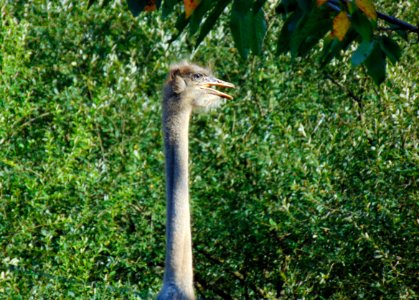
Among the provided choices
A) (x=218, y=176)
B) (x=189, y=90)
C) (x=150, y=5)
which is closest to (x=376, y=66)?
(x=150, y=5)

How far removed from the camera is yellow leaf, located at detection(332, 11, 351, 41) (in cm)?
335

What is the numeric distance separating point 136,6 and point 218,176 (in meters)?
5.91

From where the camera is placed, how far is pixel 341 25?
11.0 ft

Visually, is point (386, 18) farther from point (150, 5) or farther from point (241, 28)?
point (150, 5)

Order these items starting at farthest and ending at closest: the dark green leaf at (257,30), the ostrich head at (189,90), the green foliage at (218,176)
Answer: the green foliage at (218,176)
the ostrich head at (189,90)
the dark green leaf at (257,30)

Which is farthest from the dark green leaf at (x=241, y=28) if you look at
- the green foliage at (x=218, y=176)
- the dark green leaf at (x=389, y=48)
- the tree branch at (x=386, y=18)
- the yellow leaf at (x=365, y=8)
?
the green foliage at (x=218, y=176)

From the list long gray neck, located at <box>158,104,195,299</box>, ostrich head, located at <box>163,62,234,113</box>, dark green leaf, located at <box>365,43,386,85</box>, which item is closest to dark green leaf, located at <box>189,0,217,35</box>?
dark green leaf, located at <box>365,43,386,85</box>

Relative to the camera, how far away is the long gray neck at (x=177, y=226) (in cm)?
498

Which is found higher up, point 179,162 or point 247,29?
point 179,162

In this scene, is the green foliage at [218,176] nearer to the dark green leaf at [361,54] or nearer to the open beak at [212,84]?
the open beak at [212,84]

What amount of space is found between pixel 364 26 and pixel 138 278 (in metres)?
6.11

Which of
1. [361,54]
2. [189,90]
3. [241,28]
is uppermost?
[189,90]

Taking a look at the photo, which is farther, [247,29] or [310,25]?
[247,29]

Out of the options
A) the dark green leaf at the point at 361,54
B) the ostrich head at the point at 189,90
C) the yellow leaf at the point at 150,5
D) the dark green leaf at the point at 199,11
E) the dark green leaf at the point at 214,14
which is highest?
the ostrich head at the point at 189,90
